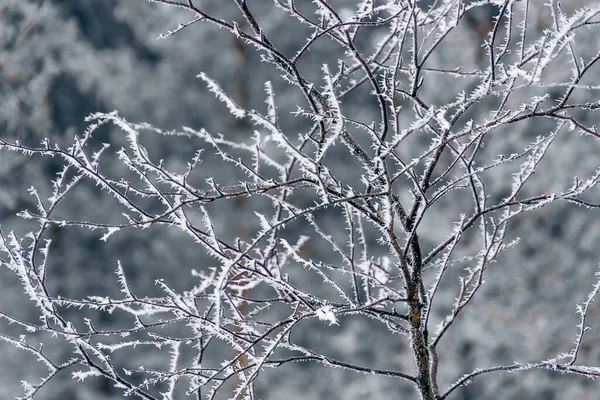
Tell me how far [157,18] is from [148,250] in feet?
4.55

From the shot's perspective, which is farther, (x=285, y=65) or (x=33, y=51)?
(x=33, y=51)

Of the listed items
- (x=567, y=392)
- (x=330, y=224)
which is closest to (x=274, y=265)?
(x=330, y=224)

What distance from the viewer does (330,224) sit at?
299cm

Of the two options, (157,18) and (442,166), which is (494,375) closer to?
(442,166)

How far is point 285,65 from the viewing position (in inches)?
37.6

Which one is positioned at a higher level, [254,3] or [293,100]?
[254,3]

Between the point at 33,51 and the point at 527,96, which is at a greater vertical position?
the point at 527,96

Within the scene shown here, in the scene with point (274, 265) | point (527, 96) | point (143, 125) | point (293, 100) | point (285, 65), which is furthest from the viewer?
point (527, 96)

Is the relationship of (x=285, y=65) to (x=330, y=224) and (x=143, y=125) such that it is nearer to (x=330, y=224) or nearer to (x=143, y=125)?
(x=143, y=125)

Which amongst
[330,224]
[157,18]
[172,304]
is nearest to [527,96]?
[330,224]

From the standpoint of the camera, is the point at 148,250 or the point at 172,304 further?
the point at 148,250

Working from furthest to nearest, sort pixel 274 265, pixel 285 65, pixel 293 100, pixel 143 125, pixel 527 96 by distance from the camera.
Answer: pixel 527 96 → pixel 293 100 → pixel 274 265 → pixel 143 125 → pixel 285 65

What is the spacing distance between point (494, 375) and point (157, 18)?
9.83ft

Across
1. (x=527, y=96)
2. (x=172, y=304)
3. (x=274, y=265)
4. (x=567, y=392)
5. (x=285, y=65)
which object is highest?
(x=527, y=96)
